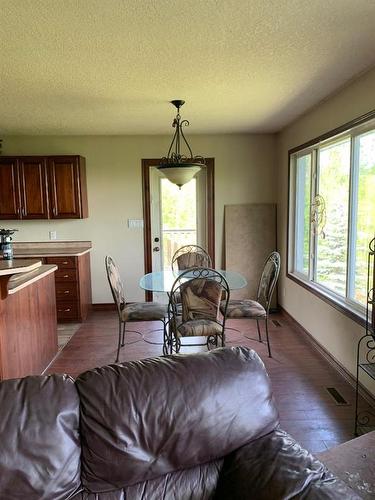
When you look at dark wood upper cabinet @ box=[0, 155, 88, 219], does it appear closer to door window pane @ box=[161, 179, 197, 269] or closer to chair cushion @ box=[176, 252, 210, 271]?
door window pane @ box=[161, 179, 197, 269]

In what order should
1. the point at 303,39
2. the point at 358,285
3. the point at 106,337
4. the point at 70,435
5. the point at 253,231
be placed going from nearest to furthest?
the point at 70,435
the point at 303,39
the point at 358,285
the point at 106,337
the point at 253,231

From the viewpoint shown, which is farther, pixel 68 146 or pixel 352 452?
pixel 68 146

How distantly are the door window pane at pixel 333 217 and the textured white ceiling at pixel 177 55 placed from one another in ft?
1.84

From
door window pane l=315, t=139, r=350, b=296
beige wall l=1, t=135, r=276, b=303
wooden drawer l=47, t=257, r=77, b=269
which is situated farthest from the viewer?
beige wall l=1, t=135, r=276, b=303

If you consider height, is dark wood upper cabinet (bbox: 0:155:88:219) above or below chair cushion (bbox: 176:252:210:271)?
above

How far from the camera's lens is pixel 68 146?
505 centimetres

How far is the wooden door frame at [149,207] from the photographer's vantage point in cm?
509

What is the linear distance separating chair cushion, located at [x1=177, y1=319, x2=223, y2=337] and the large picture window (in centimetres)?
106

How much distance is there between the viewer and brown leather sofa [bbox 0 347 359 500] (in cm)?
112

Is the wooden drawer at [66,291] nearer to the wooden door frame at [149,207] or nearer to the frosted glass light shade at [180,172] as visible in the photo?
the wooden door frame at [149,207]

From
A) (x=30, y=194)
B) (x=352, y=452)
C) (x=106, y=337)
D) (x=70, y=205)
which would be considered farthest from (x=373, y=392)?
(x=30, y=194)

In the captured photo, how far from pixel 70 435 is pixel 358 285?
2.50m

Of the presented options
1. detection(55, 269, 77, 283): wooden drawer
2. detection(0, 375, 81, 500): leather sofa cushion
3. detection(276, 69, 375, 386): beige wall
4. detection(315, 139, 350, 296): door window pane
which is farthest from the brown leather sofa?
detection(55, 269, 77, 283): wooden drawer

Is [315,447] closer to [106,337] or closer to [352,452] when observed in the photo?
[352,452]
